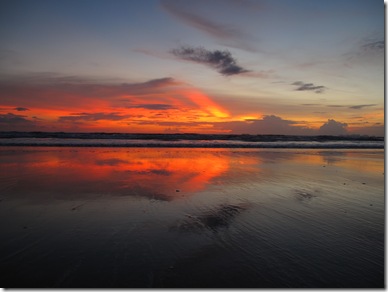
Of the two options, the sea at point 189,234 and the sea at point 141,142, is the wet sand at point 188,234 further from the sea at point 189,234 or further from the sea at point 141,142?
the sea at point 141,142

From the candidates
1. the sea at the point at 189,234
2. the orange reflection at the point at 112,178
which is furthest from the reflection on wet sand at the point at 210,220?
the orange reflection at the point at 112,178

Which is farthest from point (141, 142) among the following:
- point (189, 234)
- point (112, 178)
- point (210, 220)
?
point (189, 234)

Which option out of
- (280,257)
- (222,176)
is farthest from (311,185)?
(280,257)

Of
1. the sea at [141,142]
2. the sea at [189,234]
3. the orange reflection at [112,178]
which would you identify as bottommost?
the sea at [189,234]

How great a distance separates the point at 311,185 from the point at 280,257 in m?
4.99

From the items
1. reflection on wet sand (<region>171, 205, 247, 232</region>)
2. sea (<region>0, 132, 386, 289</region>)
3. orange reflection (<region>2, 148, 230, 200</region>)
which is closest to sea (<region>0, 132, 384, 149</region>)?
orange reflection (<region>2, 148, 230, 200</region>)

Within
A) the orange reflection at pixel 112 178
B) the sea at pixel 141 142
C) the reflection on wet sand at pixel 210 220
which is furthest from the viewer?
the sea at pixel 141 142

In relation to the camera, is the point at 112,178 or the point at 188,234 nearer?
the point at 188,234

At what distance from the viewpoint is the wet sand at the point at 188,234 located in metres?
2.84

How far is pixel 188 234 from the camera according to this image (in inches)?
155

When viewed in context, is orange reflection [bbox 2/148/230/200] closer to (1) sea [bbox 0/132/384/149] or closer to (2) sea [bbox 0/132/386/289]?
(2) sea [bbox 0/132/386/289]

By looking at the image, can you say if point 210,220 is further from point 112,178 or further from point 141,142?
point 141,142

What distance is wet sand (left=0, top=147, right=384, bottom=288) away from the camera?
9.32 feet

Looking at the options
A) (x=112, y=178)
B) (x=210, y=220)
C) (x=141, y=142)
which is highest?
(x=141, y=142)
